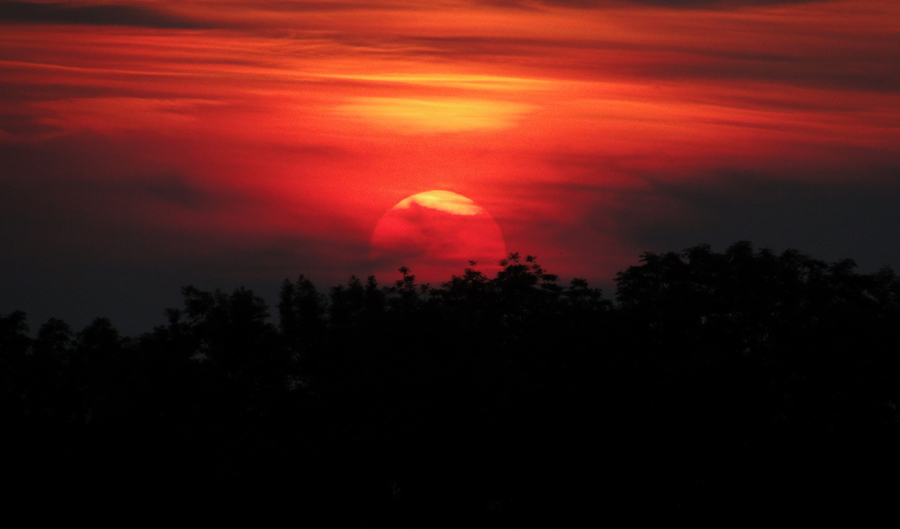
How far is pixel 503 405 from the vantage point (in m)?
33.5

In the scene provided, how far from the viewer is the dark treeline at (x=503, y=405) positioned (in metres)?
32.1

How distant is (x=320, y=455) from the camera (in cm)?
3522

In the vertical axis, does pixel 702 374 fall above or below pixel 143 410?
above

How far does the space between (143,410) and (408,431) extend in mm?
11986

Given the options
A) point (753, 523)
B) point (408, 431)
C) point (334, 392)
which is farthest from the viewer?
point (334, 392)

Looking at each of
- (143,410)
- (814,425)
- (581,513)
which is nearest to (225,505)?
(143,410)

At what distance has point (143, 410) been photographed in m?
39.3

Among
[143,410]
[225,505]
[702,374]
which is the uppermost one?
[702,374]

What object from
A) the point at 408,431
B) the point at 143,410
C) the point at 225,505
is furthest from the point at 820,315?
the point at 143,410

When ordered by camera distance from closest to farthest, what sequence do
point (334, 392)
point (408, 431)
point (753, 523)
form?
1. point (753, 523)
2. point (408, 431)
3. point (334, 392)

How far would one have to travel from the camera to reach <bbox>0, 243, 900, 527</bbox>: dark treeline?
32062 mm

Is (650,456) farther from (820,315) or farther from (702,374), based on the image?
(820,315)

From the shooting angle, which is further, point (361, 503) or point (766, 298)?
point (766, 298)

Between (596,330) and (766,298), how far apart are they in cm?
928
